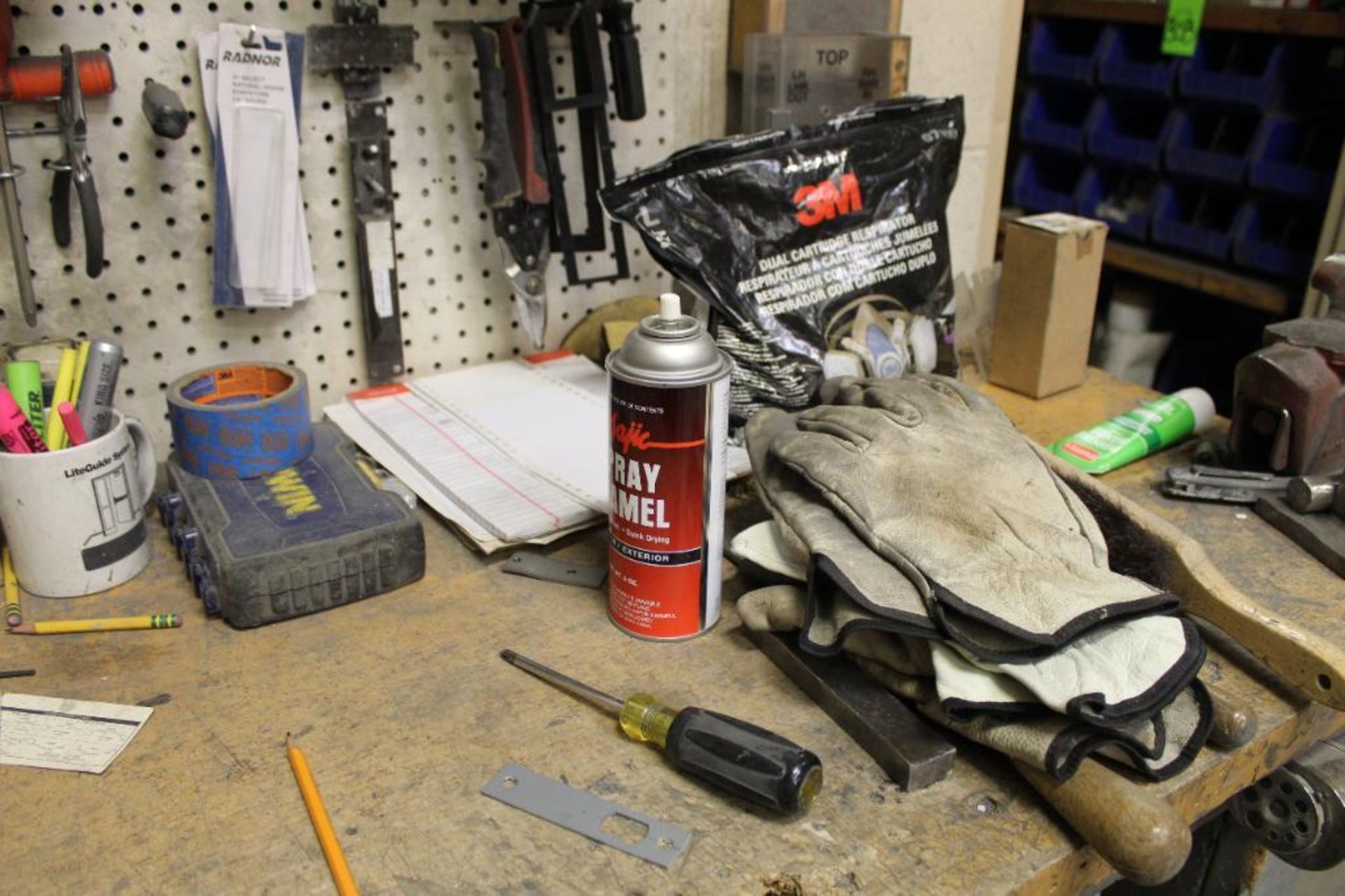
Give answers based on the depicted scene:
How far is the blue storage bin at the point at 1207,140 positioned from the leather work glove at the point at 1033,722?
1.49 m

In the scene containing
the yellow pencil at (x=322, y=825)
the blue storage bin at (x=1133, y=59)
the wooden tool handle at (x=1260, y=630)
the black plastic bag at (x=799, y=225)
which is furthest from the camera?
the blue storage bin at (x=1133, y=59)

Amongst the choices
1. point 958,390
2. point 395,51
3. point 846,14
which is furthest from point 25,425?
point 846,14

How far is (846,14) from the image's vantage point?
114cm

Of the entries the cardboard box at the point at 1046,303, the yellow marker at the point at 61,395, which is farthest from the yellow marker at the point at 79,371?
the cardboard box at the point at 1046,303

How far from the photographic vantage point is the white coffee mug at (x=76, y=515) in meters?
0.72

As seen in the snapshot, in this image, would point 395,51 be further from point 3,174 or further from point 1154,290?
point 1154,290

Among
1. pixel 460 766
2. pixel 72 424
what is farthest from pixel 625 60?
pixel 460 766

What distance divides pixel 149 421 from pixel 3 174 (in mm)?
254

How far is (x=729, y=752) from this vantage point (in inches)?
23.0

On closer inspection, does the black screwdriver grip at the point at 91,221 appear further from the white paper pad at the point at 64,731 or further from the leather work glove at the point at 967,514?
the leather work glove at the point at 967,514

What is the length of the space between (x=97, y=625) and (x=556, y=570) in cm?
32

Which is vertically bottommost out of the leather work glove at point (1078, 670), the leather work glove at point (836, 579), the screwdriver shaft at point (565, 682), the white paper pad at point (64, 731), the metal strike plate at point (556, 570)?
the white paper pad at point (64, 731)

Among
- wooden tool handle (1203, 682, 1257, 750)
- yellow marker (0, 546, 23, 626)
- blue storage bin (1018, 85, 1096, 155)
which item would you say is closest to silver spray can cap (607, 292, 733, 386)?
wooden tool handle (1203, 682, 1257, 750)

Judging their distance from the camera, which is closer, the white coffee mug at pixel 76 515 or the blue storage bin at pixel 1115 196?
the white coffee mug at pixel 76 515
